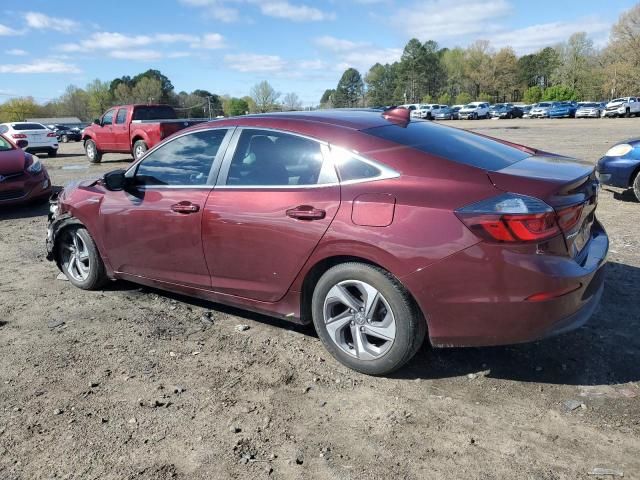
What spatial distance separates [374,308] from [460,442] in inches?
35.7

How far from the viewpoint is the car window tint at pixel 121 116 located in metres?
16.7

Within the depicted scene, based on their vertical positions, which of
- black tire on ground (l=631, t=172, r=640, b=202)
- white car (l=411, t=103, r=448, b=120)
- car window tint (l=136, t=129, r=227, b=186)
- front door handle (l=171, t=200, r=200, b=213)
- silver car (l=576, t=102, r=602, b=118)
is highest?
car window tint (l=136, t=129, r=227, b=186)

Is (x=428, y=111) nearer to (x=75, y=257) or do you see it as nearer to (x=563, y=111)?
(x=563, y=111)

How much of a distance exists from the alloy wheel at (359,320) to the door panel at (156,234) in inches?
44.3

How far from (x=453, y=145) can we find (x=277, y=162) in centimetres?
120

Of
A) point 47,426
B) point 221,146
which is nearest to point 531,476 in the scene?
point 47,426

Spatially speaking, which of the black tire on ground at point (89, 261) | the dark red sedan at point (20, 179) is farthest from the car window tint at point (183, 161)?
the dark red sedan at point (20, 179)

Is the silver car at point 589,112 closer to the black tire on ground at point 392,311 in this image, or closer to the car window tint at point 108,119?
the car window tint at point 108,119

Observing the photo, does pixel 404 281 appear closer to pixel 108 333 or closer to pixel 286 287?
pixel 286 287

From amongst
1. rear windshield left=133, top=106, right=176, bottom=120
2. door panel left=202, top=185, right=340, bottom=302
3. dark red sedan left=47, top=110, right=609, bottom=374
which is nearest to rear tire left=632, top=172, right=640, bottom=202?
dark red sedan left=47, top=110, right=609, bottom=374

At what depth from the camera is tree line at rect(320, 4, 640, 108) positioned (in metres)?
73.0

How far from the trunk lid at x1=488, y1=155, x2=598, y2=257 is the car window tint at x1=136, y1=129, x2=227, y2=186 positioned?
82.8 inches

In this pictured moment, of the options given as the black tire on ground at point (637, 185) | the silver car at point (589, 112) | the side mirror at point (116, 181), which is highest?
the side mirror at point (116, 181)

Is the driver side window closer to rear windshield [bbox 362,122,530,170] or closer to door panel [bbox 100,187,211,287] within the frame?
door panel [bbox 100,187,211,287]
